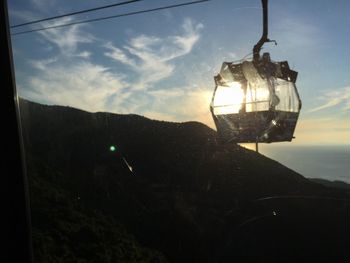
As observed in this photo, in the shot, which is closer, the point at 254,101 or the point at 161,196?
the point at 254,101

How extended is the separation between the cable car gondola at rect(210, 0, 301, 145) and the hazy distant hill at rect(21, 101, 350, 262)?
20407mm

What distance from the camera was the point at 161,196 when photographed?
67.5 meters

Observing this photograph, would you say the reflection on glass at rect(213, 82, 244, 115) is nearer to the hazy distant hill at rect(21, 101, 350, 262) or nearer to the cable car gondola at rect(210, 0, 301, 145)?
the cable car gondola at rect(210, 0, 301, 145)

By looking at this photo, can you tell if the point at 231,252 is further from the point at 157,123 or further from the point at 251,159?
the point at 157,123

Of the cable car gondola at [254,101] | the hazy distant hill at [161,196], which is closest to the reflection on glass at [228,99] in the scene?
the cable car gondola at [254,101]

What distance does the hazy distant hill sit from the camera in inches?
1594

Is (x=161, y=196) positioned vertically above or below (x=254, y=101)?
below

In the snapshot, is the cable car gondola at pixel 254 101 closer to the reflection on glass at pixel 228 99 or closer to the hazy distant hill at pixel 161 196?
the reflection on glass at pixel 228 99

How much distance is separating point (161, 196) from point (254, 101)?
6034cm

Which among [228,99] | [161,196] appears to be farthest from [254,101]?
[161,196]

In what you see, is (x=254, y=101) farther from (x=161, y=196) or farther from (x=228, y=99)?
(x=161, y=196)

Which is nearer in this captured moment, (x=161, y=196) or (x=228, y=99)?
(x=228, y=99)

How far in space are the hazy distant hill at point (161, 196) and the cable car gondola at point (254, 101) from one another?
20.4 metres

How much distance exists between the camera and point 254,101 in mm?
8273
